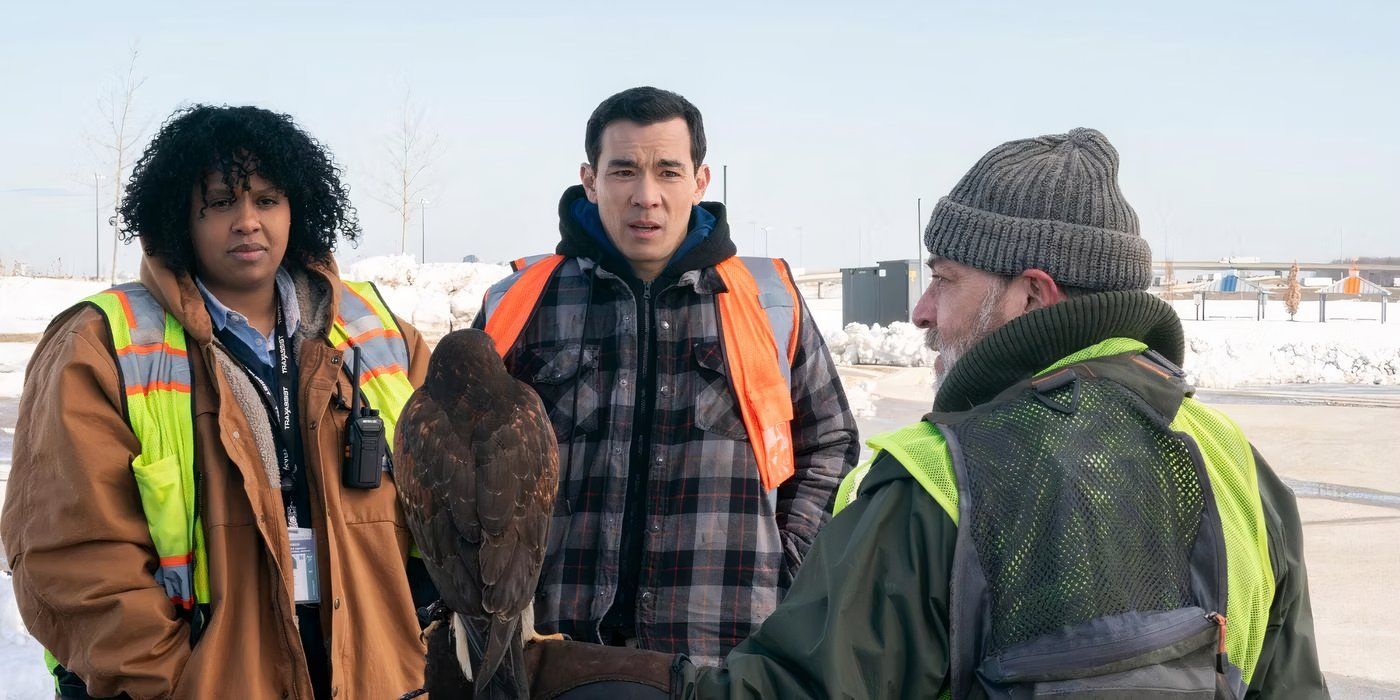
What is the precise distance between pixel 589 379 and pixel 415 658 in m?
0.91

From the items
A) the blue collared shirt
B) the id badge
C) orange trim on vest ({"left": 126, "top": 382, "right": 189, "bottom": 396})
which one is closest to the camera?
orange trim on vest ({"left": 126, "top": 382, "right": 189, "bottom": 396})

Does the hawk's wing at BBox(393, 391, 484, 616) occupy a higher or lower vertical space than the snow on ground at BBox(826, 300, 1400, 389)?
higher

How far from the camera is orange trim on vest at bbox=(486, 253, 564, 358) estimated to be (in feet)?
11.0

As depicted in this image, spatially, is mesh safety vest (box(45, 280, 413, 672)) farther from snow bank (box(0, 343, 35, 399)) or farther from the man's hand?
snow bank (box(0, 343, 35, 399))

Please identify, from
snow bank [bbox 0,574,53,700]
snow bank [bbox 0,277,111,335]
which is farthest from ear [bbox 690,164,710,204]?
snow bank [bbox 0,277,111,335]

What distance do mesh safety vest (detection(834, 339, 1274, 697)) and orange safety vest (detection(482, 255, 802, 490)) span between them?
A: 1417mm

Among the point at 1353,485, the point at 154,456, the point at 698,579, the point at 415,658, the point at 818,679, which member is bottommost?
the point at 1353,485

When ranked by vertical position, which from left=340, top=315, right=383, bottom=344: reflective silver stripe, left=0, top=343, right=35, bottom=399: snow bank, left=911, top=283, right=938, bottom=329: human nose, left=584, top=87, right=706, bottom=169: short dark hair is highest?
left=584, top=87, right=706, bottom=169: short dark hair

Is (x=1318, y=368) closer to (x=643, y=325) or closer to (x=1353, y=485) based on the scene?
(x=1353, y=485)

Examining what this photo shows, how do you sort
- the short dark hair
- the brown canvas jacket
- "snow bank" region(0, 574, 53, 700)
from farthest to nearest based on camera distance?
"snow bank" region(0, 574, 53, 700) < the short dark hair < the brown canvas jacket

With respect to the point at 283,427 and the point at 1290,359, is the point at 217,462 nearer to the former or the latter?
the point at 283,427

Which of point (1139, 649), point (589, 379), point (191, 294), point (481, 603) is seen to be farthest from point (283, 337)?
point (1139, 649)

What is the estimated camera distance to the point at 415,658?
310cm

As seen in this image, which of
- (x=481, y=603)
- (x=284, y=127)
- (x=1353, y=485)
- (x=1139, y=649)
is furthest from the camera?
(x=1353, y=485)
